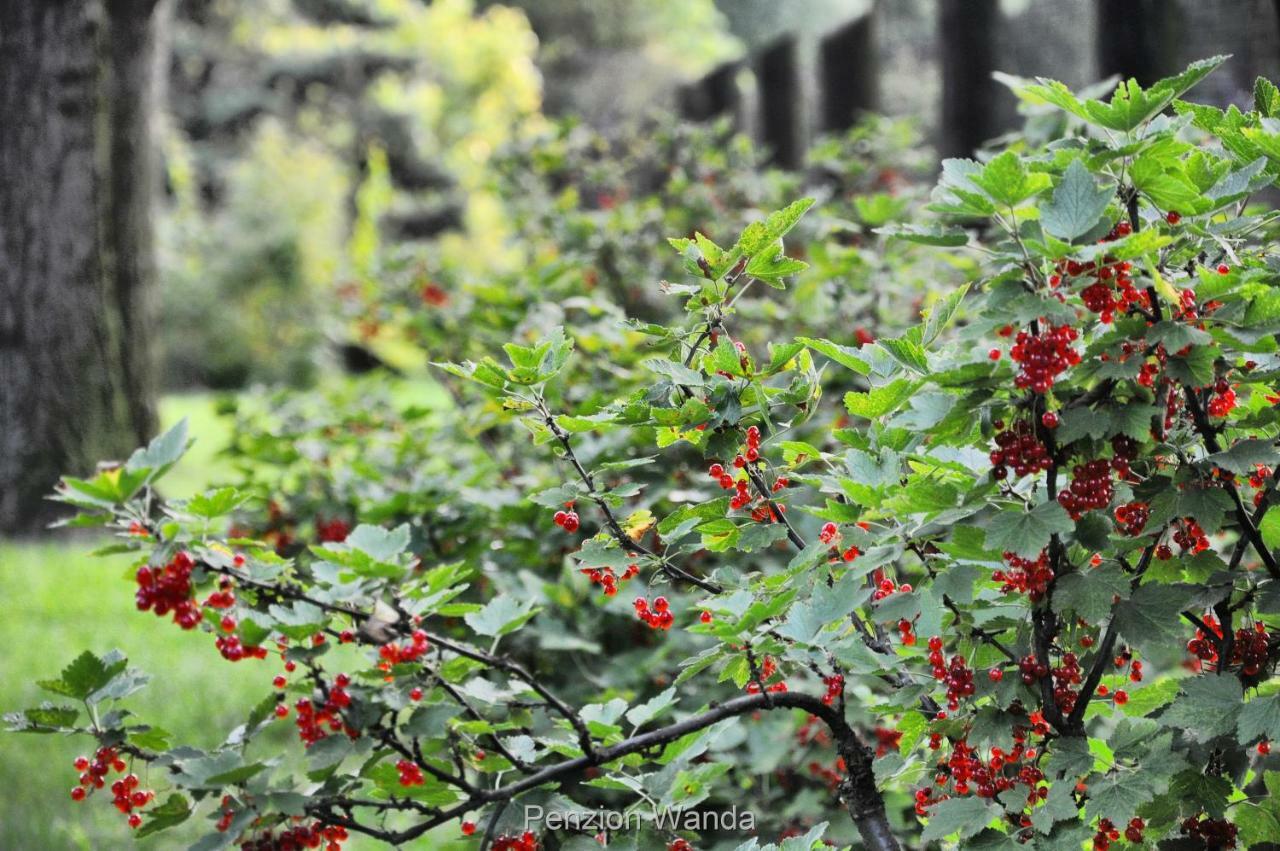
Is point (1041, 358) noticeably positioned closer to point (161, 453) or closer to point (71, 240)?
point (161, 453)

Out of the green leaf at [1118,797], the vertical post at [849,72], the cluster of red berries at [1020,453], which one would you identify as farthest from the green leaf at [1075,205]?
the vertical post at [849,72]

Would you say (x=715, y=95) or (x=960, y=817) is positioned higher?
(x=715, y=95)

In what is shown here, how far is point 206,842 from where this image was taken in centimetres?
138

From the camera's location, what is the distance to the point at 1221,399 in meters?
1.43

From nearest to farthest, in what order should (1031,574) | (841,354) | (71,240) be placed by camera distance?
(1031,574), (841,354), (71,240)

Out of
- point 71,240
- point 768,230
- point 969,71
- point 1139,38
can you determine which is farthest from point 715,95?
point 768,230

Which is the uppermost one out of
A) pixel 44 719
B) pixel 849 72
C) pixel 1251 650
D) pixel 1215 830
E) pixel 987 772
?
pixel 849 72

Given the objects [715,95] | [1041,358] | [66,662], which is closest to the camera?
[1041,358]

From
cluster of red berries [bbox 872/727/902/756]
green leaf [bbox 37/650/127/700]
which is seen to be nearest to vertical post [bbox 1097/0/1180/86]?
cluster of red berries [bbox 872/727/902/756]

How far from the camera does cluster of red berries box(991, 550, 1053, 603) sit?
1.38 m

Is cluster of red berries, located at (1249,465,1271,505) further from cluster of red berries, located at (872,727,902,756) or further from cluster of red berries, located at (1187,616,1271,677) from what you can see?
cluster of red berries, located at (872,727,902,756)

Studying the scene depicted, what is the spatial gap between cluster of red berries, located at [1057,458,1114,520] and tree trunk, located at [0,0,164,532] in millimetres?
6227

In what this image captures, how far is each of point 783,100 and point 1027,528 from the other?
5785 millimetres

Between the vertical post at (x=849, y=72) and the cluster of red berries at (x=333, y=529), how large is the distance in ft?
12.7
